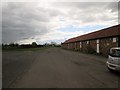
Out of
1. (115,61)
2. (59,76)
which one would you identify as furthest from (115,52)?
(59,76)

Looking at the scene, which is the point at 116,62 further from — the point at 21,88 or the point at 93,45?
the point at 93,45

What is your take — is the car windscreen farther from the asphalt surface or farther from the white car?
the asphalt surface

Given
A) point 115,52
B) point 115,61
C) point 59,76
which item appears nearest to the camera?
point 59,76

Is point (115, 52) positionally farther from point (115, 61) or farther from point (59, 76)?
point (59, 76)

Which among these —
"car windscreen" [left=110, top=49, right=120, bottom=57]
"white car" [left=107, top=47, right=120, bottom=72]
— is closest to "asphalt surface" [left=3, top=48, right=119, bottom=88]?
"white car" [left=107, top=47, right=120, bottom=72]

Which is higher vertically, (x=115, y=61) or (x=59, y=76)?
(x=115, y=61)

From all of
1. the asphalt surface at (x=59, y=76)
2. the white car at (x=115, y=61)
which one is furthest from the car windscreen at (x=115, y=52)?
the asphalt surface at (x=59, y=76)

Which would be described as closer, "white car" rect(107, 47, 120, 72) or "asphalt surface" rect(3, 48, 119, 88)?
"asphalt surface" rect(3, 48, 119, 88)

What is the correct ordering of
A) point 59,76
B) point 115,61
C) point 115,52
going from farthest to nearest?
1. point 115,52
2. point 115,61
3. point 59,76

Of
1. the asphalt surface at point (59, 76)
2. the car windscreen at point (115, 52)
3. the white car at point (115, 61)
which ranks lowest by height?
the asphalt surface at point (59, 76)

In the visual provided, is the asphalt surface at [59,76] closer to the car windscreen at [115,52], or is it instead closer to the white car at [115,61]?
the white car at [115,61]

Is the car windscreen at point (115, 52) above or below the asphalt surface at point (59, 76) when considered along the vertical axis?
above

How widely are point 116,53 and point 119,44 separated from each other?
12766 mm

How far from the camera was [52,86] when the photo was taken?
6.32m
